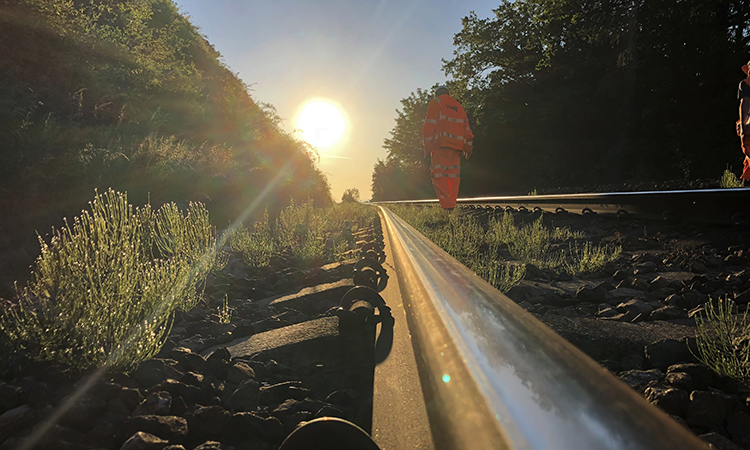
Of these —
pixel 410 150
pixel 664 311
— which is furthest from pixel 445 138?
pixel 410 150

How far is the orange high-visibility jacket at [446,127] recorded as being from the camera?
7656 millimetres

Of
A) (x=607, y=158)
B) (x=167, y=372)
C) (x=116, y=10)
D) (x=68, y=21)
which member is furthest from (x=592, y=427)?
(x=607, y=158)

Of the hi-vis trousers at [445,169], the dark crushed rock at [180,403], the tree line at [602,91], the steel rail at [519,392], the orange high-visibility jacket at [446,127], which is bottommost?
the dark crushed rock at [180,403]

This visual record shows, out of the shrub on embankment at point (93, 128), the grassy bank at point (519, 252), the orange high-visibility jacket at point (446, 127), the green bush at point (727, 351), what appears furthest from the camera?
the orange high-visibility jacket at point (446, 127)

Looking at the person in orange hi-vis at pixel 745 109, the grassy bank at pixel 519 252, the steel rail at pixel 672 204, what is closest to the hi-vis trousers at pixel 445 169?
the steel rail at pixel 672 204

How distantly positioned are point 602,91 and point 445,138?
14.7 metres

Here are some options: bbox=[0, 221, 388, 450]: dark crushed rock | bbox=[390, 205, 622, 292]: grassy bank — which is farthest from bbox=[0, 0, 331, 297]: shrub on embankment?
bbox=[390, 205, 622, 292]: grassy bank

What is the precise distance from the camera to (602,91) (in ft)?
58.4

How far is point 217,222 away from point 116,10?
1027 cm

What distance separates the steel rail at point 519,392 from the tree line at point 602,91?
14.7 m

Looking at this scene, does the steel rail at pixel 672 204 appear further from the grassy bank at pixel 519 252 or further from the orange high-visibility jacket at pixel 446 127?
the orange high-visibility jacket at pixel 446 127

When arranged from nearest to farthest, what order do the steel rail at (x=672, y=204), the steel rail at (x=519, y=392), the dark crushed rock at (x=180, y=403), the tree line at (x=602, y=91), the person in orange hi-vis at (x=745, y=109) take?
1. the steel rail at (x=519, y=392)
2. the dark crushed rock at (x=180, y=403)
3. the steel rail at (x=672, y=204)
4. the person in orange hi-vis at (x=745, y=109)
5. the tree line at (x=602, y=91)

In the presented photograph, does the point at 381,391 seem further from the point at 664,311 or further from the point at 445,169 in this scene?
the point at 445,169

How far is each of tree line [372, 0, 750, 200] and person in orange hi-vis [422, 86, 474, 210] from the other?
9.40 metres
